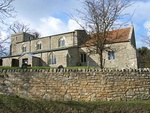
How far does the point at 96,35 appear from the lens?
1988 centimetres

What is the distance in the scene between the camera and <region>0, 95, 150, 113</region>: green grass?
1040 cm

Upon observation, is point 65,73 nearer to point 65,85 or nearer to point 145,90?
point 65,85

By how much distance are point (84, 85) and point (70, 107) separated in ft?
6.68

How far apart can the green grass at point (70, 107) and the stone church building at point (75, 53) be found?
1573cm

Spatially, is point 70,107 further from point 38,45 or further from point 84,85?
point 38,45

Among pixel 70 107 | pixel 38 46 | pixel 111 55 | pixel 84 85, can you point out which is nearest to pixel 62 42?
pixel 38 46

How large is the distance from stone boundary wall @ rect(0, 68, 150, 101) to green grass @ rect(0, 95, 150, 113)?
1.25m

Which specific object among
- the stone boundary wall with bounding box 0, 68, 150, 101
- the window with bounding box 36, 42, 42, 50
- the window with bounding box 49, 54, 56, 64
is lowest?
the stone boundary wall with bounding box 0, 68, 150, 101

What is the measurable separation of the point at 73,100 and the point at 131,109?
342 cm

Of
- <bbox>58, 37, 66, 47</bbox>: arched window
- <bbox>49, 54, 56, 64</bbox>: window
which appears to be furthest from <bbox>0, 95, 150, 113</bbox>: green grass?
<bbox>58, 37, 66, 47</bbox>: arched window

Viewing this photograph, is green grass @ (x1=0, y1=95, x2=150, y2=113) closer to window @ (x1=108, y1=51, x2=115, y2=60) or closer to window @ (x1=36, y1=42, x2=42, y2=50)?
window @ (x1=108, y1=51, x2=115, y2=60)

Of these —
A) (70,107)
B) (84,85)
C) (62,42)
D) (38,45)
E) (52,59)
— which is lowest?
(70,107)

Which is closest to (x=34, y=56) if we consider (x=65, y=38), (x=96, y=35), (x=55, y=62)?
(x=55, y=62)

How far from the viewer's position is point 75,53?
3466 centimetres
